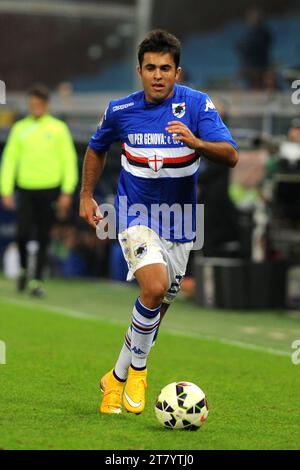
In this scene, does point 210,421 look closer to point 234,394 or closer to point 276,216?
point 234,394

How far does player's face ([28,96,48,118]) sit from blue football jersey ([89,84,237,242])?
7885mm

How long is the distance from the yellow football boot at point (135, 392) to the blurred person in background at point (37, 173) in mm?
8171

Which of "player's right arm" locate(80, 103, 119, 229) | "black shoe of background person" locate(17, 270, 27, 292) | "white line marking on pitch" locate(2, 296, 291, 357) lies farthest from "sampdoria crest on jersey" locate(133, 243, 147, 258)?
"black shoe of background person" locate(17, 270, 27, 292)

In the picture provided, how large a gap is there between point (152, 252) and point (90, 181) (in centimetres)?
79

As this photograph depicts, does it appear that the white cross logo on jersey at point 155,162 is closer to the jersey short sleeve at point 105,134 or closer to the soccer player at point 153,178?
the soccer player at point 153,178

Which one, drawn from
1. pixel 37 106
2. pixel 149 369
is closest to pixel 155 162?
pixel 149 369

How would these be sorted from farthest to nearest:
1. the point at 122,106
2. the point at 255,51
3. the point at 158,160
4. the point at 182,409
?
the point at 255,51 < the point at 122,106 < the point at 158,160 < the point at 182,409

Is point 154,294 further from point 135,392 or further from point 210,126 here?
point 210,126

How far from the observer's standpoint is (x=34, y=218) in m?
15.2

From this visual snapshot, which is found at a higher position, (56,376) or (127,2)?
(127,2)

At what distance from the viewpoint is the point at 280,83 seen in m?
22.9
